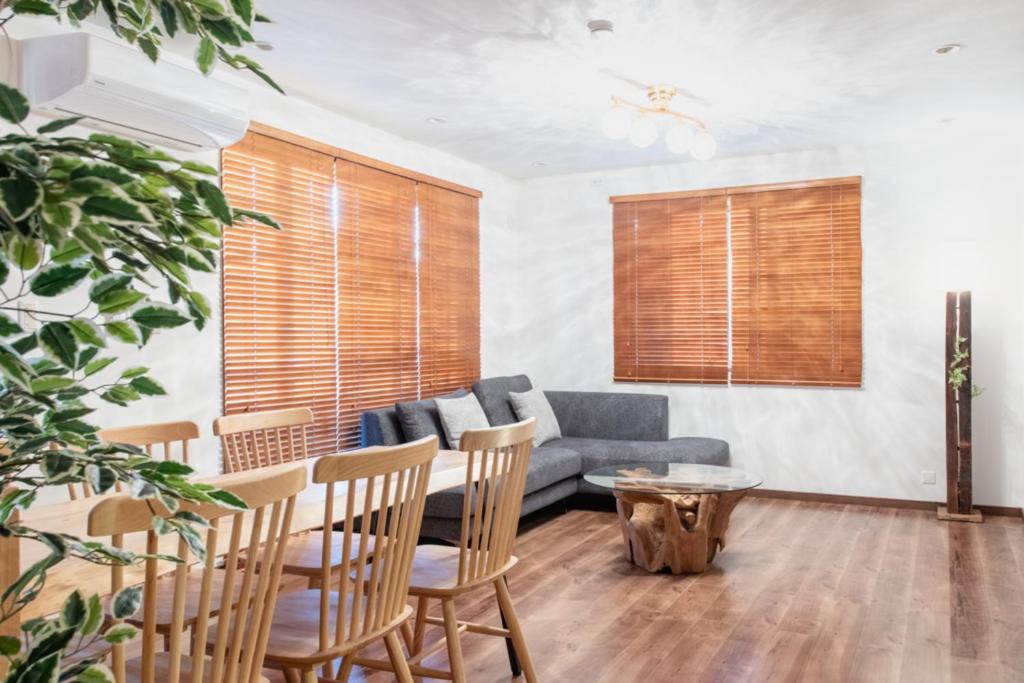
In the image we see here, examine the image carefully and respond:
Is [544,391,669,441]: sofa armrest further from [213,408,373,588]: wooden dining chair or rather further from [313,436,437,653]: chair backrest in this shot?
[313,436,437,653]: chair backrest

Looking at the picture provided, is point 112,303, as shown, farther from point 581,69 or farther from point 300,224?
point 300,224

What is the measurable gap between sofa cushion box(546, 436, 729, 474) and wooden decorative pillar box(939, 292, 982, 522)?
4.76 ft

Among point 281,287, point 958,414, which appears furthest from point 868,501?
point 281,287

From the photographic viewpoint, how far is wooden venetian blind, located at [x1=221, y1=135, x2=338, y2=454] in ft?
13.7

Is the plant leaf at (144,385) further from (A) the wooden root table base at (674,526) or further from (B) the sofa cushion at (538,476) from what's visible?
(A) the wooden root table base at (674,526)

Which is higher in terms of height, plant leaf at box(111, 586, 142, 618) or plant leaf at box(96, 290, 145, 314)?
plant leaf at box(96, 290, 145, 314)

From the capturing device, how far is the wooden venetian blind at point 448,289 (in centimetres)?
581

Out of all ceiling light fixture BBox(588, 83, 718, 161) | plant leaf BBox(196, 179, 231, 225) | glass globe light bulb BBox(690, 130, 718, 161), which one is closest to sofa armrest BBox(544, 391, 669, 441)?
ceiling light fixture BBox(588, 83, 718, 161)

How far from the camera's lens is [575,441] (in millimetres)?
6129

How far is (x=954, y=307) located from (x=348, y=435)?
396cm

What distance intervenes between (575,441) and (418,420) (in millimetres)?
1573

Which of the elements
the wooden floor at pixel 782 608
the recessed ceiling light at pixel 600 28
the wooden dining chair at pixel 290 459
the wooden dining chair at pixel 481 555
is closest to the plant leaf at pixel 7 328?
the wooden dining chair at pixel 481 555

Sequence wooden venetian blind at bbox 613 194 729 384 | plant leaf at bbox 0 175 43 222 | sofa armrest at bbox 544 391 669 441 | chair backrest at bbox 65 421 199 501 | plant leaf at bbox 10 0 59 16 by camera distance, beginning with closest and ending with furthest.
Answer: plant leaf at bbox 0 175 43 222
plant leaf at bbox 10 0 59 16
chair backrest at bbox 65 421 199 501
sofa armrest at bbox 544 391 669 441
wooden venetian blind at bbox 613 194 729 384

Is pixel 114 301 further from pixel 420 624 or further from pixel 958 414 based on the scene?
pixel 958 414
